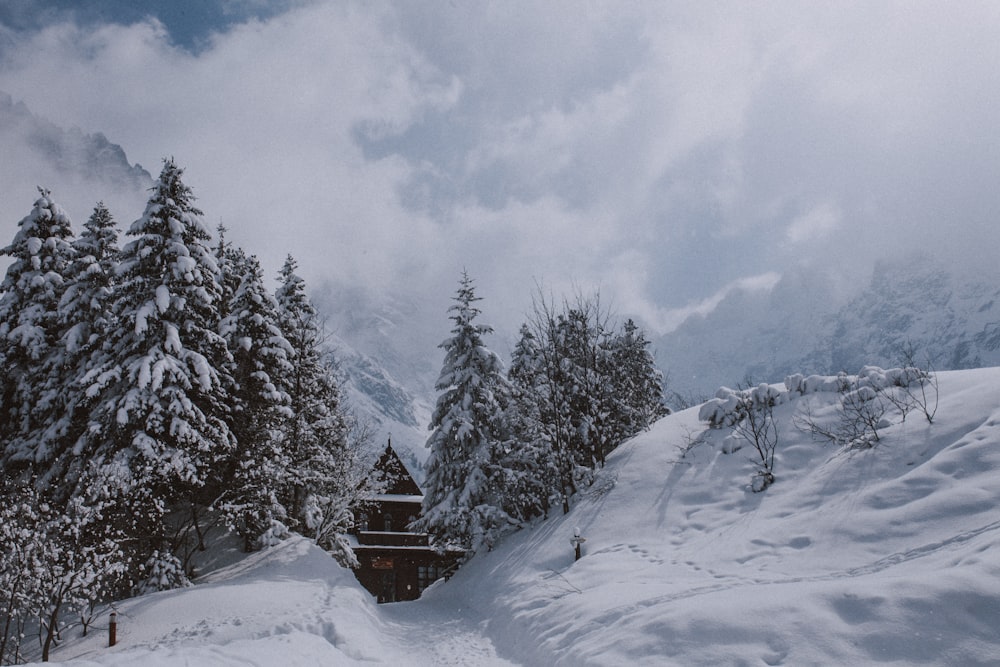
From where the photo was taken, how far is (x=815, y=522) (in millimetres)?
11102

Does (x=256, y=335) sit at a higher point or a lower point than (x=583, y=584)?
higher

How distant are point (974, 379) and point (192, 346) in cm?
2217

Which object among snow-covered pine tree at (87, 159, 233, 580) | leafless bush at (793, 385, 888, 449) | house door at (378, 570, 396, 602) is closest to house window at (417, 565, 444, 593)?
house door at (378, 570, 396, 602)

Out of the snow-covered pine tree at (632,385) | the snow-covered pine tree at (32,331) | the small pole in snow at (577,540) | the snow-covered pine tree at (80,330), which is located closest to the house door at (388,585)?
the snow-covered pine tree at (632,385)

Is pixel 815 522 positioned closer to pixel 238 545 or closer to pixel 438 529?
pixel 438 529

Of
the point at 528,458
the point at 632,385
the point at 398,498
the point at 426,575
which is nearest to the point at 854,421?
the point at 528,458

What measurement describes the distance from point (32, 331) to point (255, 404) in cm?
755

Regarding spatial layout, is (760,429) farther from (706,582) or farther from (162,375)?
(162,375)

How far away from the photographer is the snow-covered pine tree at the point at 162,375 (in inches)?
602

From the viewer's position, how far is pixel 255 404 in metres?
20.1

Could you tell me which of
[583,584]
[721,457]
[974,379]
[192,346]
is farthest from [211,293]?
[974,379]

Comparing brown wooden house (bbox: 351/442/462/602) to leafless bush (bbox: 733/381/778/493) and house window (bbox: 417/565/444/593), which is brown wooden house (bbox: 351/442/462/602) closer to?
house window (bbox: 417/565/444/593)

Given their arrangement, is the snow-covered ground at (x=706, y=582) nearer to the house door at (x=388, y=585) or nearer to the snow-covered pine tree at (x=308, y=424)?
the snow-covered pine tree at (x=308, y=424)

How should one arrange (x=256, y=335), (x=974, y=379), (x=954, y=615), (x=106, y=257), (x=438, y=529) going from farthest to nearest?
(x=438, y=529), (x=256, y=335), (x=106, y=257), (x=974, y=379), (x=954, y=615)
